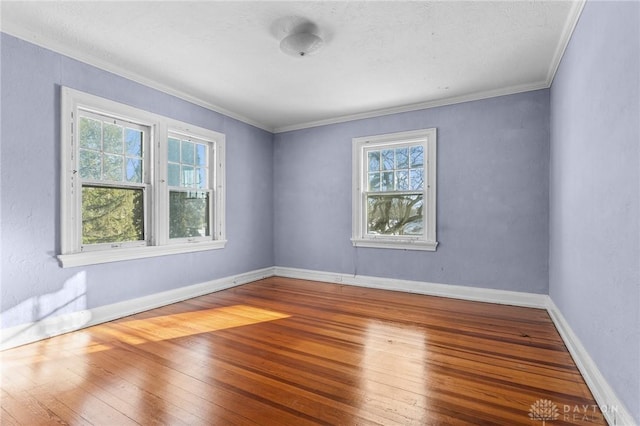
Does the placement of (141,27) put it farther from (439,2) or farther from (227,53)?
(439,2)

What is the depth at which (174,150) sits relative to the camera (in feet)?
13.4

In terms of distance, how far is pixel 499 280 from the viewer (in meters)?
3.96

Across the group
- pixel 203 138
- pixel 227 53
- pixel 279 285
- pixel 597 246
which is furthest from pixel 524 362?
pixel 203 138

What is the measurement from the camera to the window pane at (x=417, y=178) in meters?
4.51

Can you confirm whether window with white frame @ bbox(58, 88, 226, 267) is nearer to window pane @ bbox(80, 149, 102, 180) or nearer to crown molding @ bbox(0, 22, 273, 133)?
window pane @ bbox(80, 149, 102, 180)

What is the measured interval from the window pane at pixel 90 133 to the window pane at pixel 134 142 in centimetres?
30

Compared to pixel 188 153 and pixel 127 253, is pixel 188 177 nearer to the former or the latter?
pixel 188 153

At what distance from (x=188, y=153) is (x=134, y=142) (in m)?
0.73

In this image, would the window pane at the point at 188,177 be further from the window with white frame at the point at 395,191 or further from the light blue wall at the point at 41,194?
the window with white frame at the point at 395,191

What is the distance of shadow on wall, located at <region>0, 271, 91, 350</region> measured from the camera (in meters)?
2.60

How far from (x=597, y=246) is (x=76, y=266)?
13.8 ft

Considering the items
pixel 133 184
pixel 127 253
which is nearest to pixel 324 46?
pixel 133 184

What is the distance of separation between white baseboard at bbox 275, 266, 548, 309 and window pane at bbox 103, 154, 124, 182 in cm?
304

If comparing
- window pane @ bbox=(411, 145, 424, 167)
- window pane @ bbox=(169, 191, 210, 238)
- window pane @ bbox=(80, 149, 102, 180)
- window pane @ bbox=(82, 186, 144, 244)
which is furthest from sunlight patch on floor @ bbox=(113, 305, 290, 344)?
window pane @ bbox=(411, 145, 424, 167)
